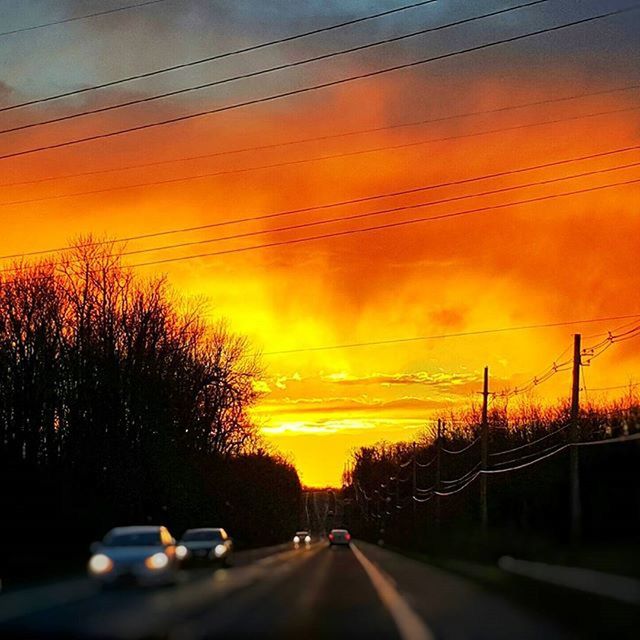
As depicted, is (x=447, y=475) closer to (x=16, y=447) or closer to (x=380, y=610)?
(x=16, y=447)

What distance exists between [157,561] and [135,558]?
80 centimetres

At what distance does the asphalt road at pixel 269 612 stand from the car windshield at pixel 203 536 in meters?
15.5

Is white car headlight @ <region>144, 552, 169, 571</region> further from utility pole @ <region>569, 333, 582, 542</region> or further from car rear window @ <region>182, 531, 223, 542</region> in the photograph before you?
utility pole @ <region>569, 333, 582, 542</region>

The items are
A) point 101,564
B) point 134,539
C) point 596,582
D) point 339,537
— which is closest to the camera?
point 596,582

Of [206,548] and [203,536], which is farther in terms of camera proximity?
[203,536]

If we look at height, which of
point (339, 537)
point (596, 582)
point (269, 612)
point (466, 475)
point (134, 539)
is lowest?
point (269, 612)

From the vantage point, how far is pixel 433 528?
→ 97.7 metres

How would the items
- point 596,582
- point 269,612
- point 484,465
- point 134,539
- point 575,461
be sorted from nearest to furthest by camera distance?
point 269,612
point 596,582
point 134,539
point 575,461
point 484,465

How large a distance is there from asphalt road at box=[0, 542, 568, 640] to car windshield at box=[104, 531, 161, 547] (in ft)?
5.06

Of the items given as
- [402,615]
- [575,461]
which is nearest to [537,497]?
[575,461]

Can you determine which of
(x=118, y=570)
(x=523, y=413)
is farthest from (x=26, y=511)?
(x=523, y=413)

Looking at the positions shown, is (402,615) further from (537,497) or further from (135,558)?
(537,497)

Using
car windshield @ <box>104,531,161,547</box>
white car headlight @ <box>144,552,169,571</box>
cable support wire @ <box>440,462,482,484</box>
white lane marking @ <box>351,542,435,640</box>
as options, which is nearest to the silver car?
car windshield @ <box>104,531,161,547</box>

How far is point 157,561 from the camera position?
111 feet
